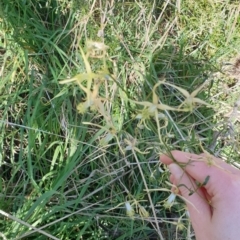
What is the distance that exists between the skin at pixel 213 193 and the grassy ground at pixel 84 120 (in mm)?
349

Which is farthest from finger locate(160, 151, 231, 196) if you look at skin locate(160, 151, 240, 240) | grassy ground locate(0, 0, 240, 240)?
grassy ground locate(0, 0, 240, 240)

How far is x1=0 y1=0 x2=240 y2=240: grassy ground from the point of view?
1.19 m

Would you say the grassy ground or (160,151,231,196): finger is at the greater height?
(160,151,231,196): finger

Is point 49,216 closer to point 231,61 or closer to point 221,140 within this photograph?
point 221,140

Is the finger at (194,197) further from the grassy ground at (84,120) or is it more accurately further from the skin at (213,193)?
the grassy ground at (84,120)

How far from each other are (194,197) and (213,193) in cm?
4

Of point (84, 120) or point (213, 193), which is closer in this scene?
point (213, 193)

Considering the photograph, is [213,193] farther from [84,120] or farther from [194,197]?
[84,120]

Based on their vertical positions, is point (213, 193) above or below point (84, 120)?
above

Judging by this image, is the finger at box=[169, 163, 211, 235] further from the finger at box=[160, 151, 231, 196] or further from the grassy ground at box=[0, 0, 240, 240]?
the grassy ground at box=[0, 0, 240, 240]

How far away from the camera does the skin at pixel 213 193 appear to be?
2.60ft

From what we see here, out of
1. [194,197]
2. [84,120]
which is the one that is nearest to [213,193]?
[194,197]

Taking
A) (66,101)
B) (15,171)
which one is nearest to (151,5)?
(66,101)

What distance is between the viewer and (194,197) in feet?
2.69
